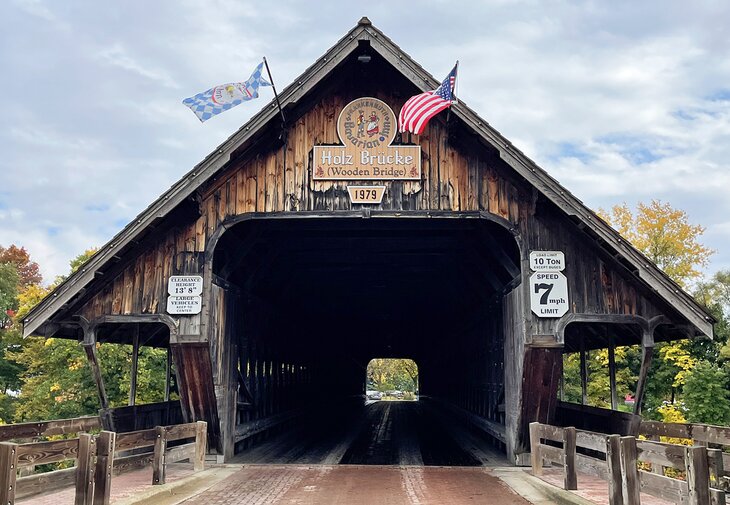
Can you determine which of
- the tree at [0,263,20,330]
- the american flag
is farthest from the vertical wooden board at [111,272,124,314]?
the tree at [0,263,20,330]

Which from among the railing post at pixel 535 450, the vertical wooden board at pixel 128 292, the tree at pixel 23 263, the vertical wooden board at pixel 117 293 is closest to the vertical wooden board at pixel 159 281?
the vertical wooden board at pixel 128 292

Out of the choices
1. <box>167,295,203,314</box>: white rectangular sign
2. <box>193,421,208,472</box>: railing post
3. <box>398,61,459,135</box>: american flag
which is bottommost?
<box>193,421,208,472</box>: railing post

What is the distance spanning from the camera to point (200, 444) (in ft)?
41.3

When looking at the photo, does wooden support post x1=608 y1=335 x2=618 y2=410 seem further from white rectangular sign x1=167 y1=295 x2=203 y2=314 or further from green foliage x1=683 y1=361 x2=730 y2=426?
green foliage x1=683 y1=361 x2=730 y2=426

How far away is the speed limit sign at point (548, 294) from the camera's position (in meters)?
12.7

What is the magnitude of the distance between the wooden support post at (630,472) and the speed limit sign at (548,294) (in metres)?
4.78

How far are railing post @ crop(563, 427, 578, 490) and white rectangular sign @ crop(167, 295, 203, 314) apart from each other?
7164mm

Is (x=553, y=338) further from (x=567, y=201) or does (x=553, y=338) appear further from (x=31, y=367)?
(x=31, y=367)

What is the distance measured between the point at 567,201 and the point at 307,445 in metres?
9.86

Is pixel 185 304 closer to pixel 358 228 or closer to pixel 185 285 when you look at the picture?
pixel 185 285

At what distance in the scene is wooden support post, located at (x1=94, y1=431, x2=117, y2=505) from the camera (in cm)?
845

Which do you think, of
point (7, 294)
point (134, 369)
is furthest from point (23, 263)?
point (134, 369)

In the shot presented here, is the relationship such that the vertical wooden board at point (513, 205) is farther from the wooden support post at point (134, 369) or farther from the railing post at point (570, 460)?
the wooden support post at point (134, 369)

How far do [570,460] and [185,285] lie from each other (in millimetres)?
7768
